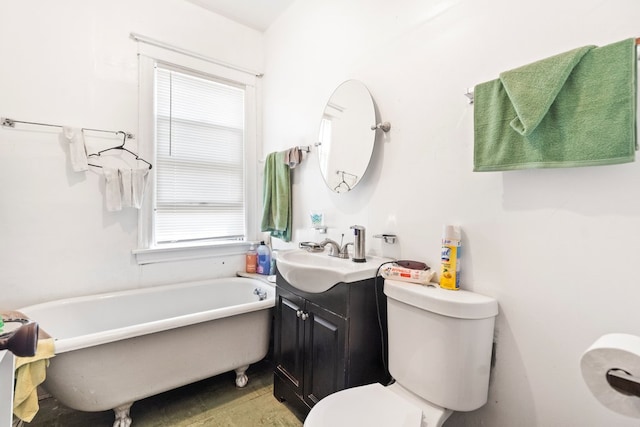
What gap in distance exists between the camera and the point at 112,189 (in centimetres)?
202

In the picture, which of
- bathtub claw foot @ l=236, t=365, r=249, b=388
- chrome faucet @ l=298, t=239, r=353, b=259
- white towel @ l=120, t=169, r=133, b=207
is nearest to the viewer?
chrome faucet @ l=298, t=239, r=353, b=259

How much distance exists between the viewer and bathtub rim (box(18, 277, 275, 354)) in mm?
1372

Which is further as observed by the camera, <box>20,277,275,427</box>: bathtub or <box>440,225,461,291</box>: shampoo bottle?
<box>20,277,275,427</box>: bathtub

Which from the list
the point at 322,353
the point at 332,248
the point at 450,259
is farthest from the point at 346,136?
the point at 322,353

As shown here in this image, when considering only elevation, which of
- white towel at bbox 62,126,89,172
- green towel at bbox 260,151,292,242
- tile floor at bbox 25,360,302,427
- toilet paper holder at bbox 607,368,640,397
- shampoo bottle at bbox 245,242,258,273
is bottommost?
tile floor at bbox 25,360,302,427

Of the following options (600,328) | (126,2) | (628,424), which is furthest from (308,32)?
(628,424)

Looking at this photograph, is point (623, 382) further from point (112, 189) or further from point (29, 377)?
point (112, 189)

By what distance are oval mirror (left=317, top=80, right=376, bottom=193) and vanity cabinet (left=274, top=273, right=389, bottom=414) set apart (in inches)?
27.3

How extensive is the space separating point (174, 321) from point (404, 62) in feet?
6.09

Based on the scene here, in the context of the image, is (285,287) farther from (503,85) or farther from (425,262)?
(503,85)

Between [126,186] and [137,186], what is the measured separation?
7 centimetres

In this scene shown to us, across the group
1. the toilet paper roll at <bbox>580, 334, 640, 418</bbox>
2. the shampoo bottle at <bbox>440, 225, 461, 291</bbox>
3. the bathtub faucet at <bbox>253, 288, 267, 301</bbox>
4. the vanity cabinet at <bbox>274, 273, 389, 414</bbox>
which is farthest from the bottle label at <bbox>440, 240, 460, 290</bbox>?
the bathtub faucet at <bbox>253, 288, 267, 301</bbox>

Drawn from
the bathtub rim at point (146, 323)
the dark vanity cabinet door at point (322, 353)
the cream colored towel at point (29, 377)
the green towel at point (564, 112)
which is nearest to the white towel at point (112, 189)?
the bathtub rim at point (146, 323)

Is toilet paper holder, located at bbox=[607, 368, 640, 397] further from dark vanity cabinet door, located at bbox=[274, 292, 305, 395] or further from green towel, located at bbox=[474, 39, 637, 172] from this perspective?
dark vanity cabinet door, located at bbox=[274, 292, 305, 395]
